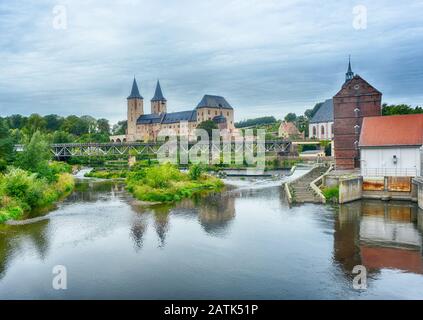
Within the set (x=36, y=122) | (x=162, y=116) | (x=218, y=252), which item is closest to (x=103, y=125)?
(x=162, y=116)

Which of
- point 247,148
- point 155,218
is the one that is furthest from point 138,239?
point 247,148

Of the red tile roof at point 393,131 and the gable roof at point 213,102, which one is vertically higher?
the gable roof at point 213,102

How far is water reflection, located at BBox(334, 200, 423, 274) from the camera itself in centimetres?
1839

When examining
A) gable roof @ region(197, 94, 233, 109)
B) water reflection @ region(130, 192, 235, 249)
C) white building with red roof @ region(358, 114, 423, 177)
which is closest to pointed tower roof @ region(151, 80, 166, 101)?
gable roof @ region(197, 94, 233, 109)

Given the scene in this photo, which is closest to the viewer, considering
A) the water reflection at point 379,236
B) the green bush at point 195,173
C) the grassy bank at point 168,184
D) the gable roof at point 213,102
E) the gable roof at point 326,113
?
the water reflection at point 379,236

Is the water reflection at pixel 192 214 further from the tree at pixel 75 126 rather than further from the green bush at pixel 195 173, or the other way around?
the tree at pixel 75 126

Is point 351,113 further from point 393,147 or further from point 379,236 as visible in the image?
point 379,236

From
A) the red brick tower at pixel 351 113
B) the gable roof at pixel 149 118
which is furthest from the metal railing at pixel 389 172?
the gable roof at pixel 149 118

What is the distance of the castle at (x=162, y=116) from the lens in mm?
134950

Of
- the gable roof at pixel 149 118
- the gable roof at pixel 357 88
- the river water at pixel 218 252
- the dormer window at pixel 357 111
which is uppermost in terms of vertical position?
the gable roof at pixel 149 118

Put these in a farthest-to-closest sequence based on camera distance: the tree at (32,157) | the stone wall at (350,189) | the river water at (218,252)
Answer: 1. the tree at (32,157)
2. the stone wall at (350,189)
3. the river water at (218,252)

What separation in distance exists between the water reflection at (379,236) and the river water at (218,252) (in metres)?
0.06

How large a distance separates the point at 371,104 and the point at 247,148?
49.4m

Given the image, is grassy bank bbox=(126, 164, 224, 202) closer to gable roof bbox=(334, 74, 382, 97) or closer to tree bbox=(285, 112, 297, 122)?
gable roof bbox=(334, 74, 382, 97)
